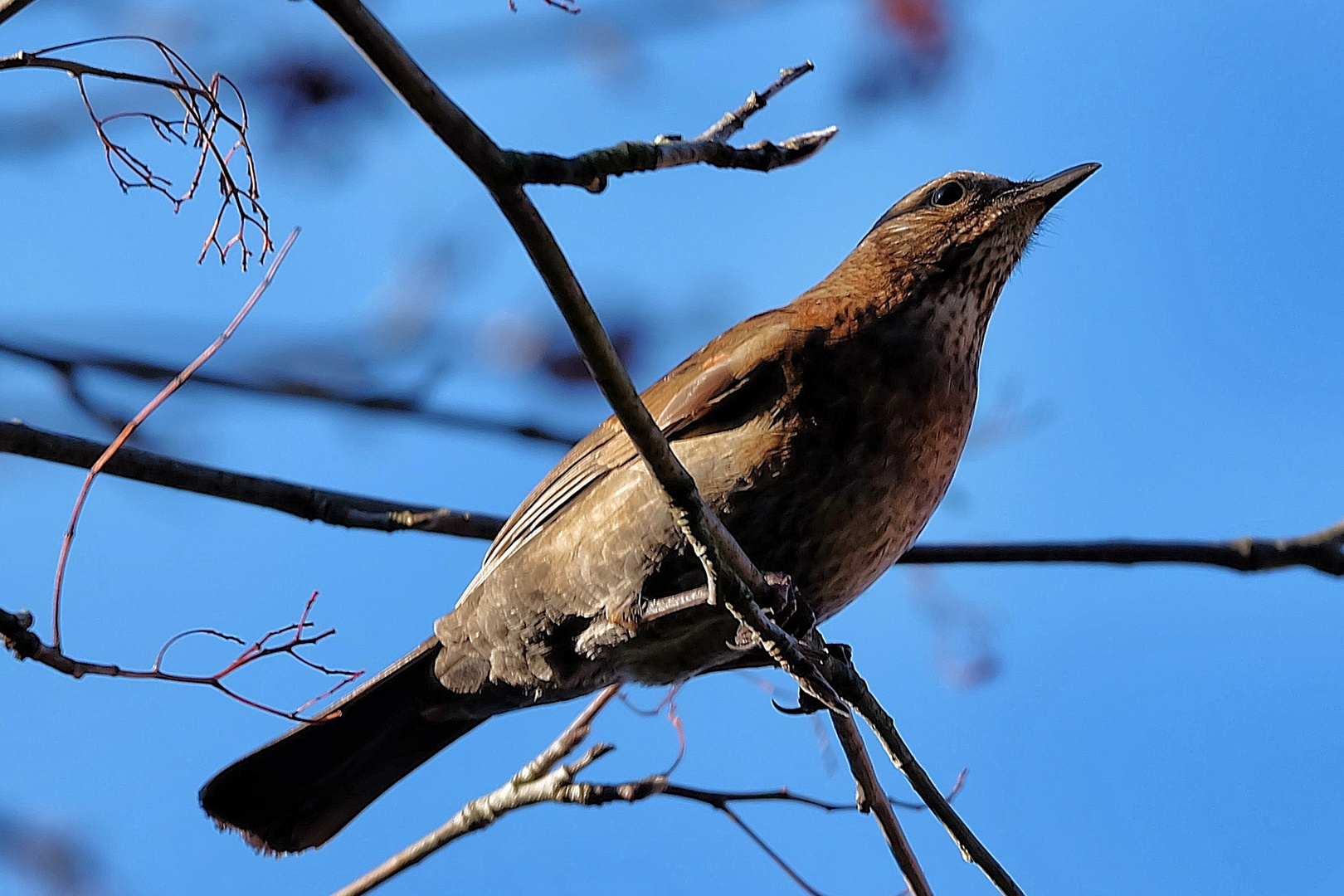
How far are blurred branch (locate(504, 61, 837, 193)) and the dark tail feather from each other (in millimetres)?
2290

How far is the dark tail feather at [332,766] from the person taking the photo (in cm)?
436

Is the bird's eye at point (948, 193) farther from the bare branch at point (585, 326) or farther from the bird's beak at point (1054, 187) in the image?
the bare branch at point (585, 326)

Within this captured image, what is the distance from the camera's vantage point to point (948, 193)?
15.0ft

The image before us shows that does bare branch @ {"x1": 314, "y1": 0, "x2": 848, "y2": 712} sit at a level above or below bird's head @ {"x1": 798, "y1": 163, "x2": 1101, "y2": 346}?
below

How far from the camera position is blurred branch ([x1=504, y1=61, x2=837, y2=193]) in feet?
6.77

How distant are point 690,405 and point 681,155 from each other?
1.42 metres

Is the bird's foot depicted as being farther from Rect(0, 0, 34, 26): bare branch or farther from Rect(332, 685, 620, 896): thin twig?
Rect(0, 0, 34, 26): bare branch

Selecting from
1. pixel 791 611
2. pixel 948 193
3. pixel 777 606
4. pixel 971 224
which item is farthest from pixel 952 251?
pixel 777 606

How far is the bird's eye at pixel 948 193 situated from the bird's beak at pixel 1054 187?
0.20 m

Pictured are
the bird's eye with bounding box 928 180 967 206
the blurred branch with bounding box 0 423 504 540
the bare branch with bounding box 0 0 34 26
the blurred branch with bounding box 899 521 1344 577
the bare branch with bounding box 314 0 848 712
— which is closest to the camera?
the bare branch with bounding box 314 0 848 712

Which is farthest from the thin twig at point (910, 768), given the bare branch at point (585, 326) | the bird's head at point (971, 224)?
the bird's head at point (971, 224)

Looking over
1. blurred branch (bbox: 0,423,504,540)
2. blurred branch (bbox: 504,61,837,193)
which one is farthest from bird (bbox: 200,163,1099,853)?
blurred branch (bbox: 504,61,837,193)

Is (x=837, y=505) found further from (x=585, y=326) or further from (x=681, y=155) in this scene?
(x=585, y=326)

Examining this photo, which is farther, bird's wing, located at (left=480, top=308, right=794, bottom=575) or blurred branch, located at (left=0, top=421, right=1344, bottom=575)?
bird's wing, located at (left=480, top=308, right=794, bottom=575)
